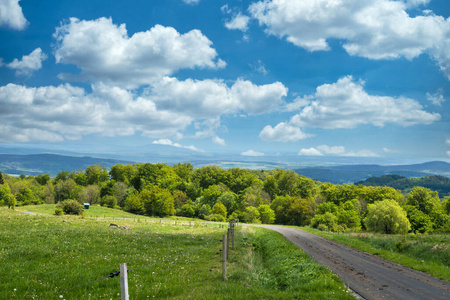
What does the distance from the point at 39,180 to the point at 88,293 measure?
204365 millimetres

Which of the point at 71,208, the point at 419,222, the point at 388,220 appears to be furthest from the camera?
the point at 419,222

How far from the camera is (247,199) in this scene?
11775 centimetres

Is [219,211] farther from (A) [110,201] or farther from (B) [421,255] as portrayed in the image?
(B) [421,255]

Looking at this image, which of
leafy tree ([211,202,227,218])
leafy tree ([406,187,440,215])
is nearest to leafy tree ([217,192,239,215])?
leafy tree ([211,202,227,218])

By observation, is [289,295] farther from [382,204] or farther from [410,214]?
[410,214]

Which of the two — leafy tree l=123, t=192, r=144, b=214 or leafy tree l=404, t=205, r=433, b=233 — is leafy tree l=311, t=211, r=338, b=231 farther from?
leafy tree l=123, t=192, r=144, b=214

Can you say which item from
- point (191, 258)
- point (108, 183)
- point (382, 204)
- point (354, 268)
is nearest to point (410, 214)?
point (382, 204)

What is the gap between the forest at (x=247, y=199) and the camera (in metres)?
80.3

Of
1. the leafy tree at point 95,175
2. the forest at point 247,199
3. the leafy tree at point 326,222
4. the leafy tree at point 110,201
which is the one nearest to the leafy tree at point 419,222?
the forest at point 247,199

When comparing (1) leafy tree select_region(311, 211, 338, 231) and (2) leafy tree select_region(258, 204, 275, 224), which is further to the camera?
(2) leafy tree select_region(258, 204, 275, 224)

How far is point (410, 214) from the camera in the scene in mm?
83375

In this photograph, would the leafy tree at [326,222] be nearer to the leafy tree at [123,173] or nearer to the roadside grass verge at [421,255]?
the roadside grass verge at [421,255]

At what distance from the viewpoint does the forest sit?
80.3 metres

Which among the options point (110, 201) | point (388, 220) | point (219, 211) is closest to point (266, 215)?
point (219, 211)
